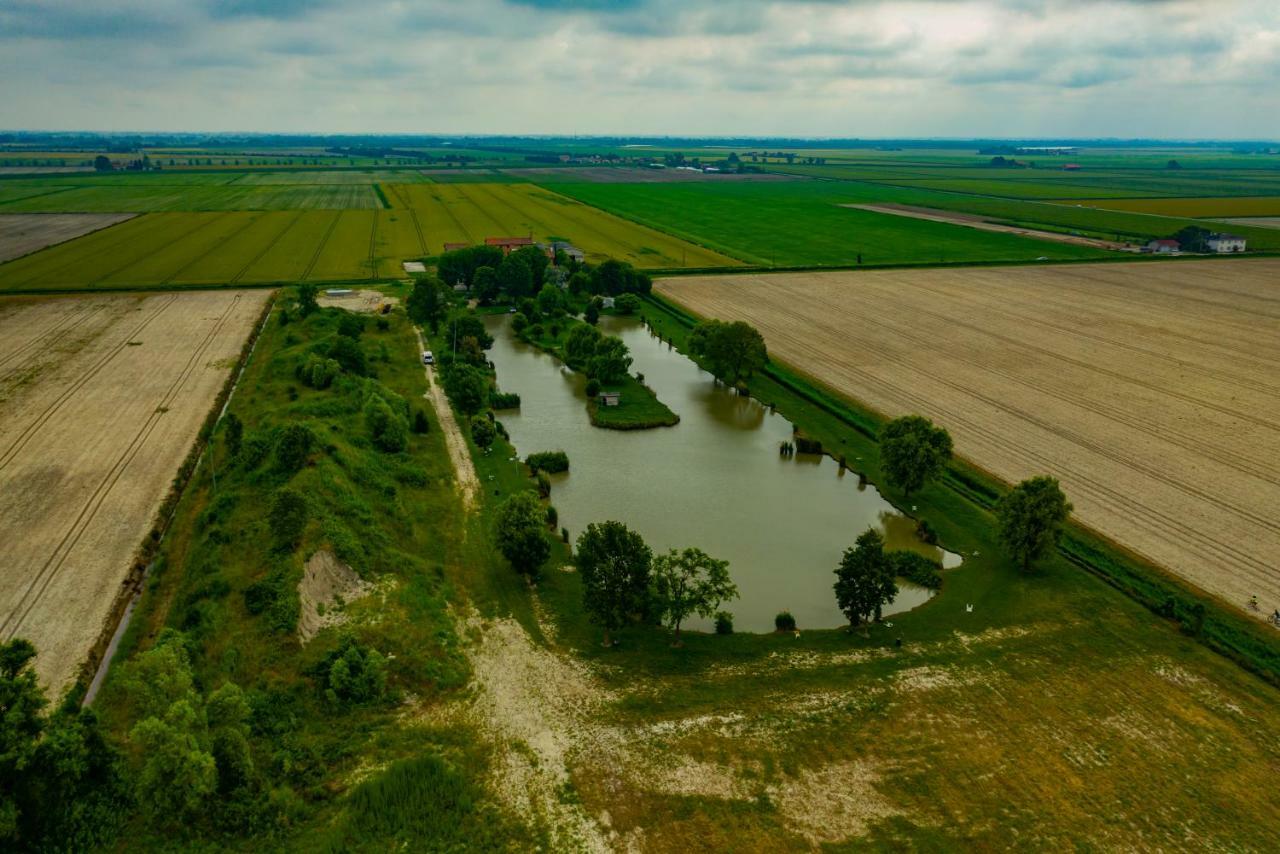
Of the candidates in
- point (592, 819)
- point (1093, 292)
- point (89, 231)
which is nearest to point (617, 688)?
point (592, 819)

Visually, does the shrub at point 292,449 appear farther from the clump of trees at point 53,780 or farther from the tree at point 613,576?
the tree at point 613,576

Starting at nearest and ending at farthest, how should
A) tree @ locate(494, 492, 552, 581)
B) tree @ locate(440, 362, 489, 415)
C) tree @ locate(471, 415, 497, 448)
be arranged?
tree @ locate(494, 492, 552, 581) < tree @ locate(471, 415, 497, 448) < tree @ locate(440, 362, 489, 415)

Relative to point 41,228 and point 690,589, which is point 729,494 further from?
point 41,228

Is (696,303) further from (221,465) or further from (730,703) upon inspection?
(730,703)

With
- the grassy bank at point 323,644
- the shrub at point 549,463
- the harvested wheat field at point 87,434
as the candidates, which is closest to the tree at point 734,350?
the shrub at point 549,463

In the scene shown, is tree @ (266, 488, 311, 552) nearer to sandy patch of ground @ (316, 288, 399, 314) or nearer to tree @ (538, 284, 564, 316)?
sandy patch of ground @ (316, 288, 399, 314)

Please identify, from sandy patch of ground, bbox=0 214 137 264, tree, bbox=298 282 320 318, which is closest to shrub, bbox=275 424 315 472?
tree, bbox=298 282 320 318

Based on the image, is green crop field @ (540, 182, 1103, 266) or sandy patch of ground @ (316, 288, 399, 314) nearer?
sandy patch of ground @ (316, 288, 399, 314)
